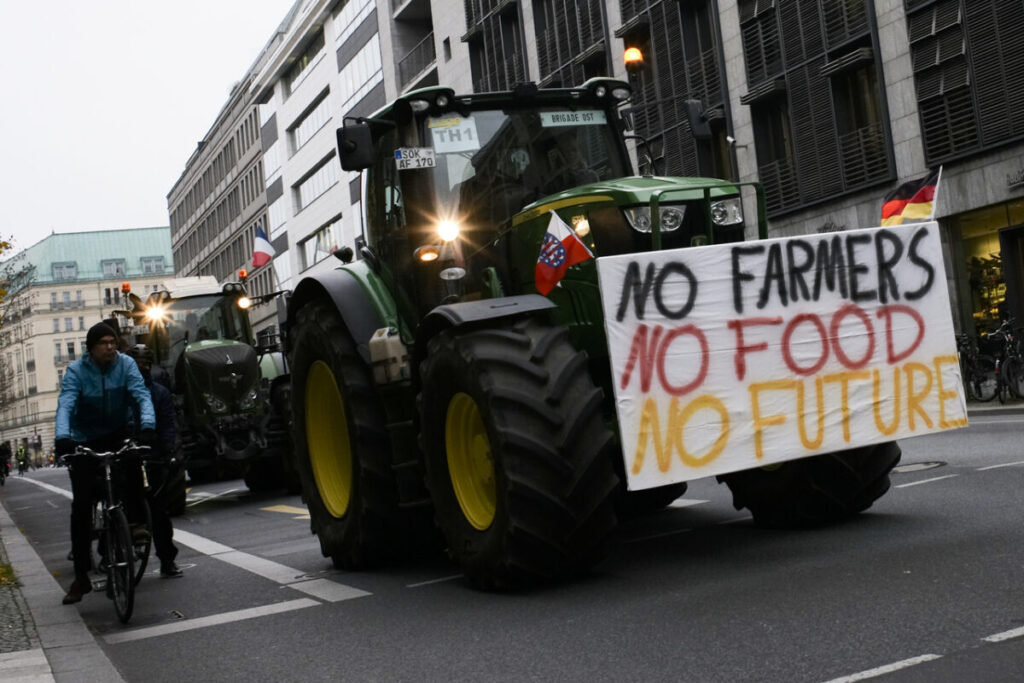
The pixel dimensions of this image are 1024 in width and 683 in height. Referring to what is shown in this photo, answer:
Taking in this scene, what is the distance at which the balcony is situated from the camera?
48625 mm

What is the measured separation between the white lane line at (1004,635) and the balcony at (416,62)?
44626mm

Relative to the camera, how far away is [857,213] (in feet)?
87.8

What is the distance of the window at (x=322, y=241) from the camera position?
186ft

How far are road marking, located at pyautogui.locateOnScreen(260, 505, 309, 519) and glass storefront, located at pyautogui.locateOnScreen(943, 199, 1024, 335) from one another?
13.6 m

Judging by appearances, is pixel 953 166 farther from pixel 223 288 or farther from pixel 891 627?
pixel 891 627

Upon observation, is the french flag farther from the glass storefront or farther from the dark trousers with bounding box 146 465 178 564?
the dark trousers with bounding box 146 465 178 564

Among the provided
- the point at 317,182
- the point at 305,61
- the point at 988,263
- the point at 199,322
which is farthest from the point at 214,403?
the point at 305,61

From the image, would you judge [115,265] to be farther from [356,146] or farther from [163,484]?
[356,146]

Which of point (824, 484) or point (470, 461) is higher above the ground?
point (470, 461)

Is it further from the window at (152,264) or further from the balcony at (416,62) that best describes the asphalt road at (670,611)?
the window at (152,264)

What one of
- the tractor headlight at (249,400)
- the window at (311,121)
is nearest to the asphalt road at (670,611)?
the tractor headlight at (249,400)

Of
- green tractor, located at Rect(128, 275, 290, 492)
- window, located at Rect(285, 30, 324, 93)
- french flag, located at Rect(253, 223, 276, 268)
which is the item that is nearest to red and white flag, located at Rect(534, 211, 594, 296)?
green tractor, located at Rect(128, 275, 290, 492)

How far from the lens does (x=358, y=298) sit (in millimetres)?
9141

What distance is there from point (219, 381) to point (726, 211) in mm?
12948
